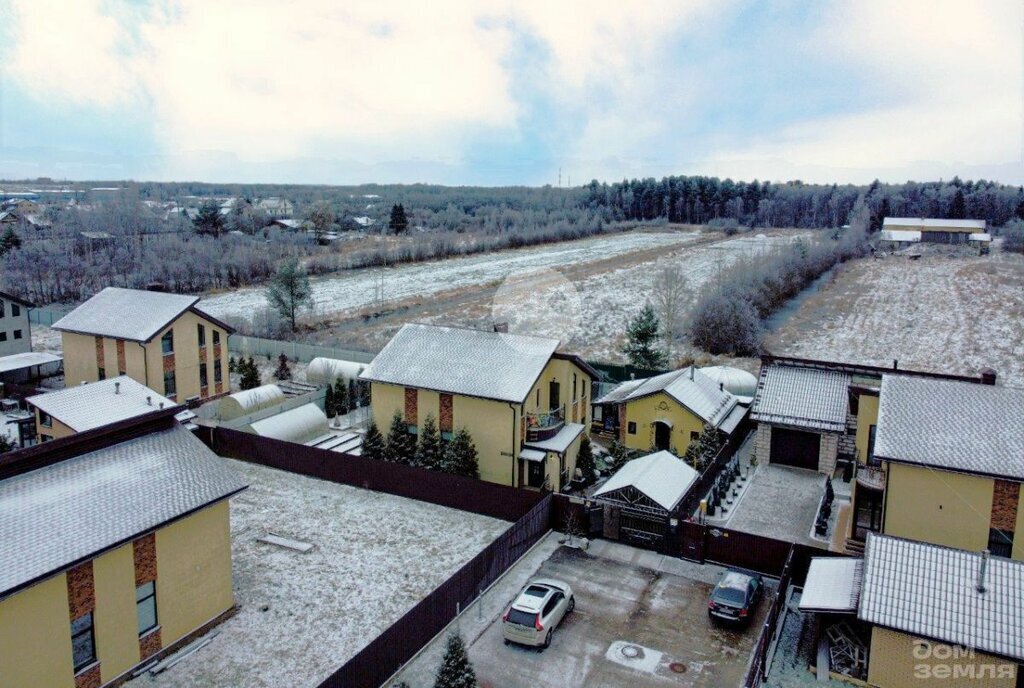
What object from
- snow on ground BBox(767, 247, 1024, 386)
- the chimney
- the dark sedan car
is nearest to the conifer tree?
the dark sedan car

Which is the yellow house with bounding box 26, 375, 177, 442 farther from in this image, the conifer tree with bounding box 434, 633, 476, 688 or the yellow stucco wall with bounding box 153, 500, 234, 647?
the conifer tree with bounding box 434, 633, 476, 688

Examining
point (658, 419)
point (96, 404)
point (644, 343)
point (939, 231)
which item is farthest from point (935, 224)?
point (96, 404)

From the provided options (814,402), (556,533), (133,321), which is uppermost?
(133,321)

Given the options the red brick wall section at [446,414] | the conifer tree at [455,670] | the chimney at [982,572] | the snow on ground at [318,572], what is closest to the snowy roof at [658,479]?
the snow on ground at [318,572]

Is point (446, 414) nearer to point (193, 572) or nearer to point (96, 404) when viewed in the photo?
point (193, 572)

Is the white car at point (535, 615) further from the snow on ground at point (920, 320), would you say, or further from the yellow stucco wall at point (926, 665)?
the snow on ground at point (920, 320)

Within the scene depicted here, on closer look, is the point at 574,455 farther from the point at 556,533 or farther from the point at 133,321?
the point at 133,321

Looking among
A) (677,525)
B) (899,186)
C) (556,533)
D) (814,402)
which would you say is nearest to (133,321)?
(556,533)
